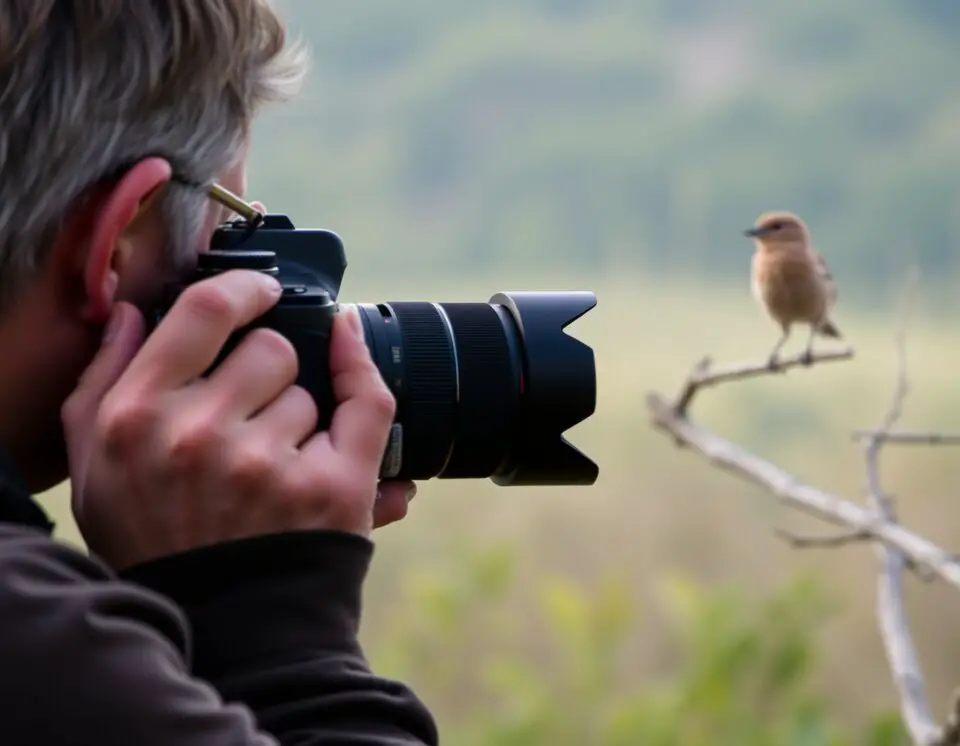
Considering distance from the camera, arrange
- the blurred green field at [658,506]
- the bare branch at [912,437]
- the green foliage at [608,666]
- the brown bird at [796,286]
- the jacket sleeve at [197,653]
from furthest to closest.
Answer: the brown bird at [796,286] → the blurred green field at [658,506] → the green foliage at [608,666] → the bare branch at [912,437] → the jacket sleeve at [197,653]

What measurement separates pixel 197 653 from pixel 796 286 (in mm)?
2141

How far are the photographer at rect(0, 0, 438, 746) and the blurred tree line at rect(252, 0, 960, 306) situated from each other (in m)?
1.71

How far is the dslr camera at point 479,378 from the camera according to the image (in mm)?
716

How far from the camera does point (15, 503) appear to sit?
50 centimetres

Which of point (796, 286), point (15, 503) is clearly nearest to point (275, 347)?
point (15, 503)

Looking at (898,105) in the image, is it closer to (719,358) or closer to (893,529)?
(719,358)

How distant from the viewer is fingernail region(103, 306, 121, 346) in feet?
1.79

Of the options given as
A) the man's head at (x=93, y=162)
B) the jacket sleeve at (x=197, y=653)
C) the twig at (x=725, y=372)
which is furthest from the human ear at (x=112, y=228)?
the twig at (x=725, y=372)

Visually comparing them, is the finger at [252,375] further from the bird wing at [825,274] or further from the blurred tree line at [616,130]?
the bird wing at [825,274]

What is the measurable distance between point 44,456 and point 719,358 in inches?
73.5

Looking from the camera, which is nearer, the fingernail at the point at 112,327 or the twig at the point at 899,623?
the fingernail at the point at 112,327

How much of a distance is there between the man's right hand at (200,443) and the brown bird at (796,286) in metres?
2.02

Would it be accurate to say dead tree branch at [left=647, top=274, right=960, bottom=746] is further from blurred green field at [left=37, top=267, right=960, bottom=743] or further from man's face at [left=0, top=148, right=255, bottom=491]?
man's face at [left=0, top=148, right=255, bottom=491]

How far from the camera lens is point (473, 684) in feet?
7.23
